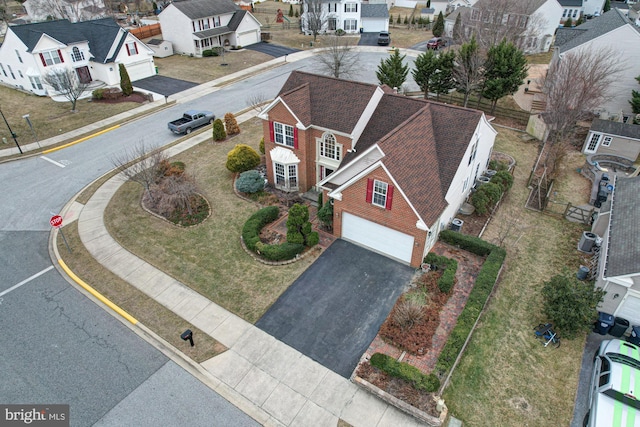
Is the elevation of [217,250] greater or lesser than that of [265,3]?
lesser

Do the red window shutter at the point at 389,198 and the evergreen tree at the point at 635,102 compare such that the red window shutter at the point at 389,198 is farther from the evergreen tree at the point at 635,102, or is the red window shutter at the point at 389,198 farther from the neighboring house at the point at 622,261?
the evergreen tree at the point at 635,102

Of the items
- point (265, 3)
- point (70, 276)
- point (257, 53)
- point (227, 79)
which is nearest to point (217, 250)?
point (70, 276)

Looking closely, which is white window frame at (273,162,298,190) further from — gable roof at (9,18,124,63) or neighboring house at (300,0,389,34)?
neighboring house at (300,0,389,34)

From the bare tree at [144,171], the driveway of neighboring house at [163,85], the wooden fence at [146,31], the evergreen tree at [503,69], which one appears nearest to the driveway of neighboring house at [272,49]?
the wooden fence at [146,31]

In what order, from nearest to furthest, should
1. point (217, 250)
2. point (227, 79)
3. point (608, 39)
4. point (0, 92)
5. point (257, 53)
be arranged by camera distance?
point (217, 250) < point (608, 39) < point (0, 92) < point (227, 79) < point (257, 53)

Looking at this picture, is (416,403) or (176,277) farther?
(176,277)

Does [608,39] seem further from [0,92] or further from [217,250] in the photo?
[0,92]

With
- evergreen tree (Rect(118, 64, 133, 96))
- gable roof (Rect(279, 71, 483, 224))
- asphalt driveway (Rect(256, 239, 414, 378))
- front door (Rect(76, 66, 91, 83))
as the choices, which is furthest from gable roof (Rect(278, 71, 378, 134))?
front door (Rect(76, 66, 91, 83))
